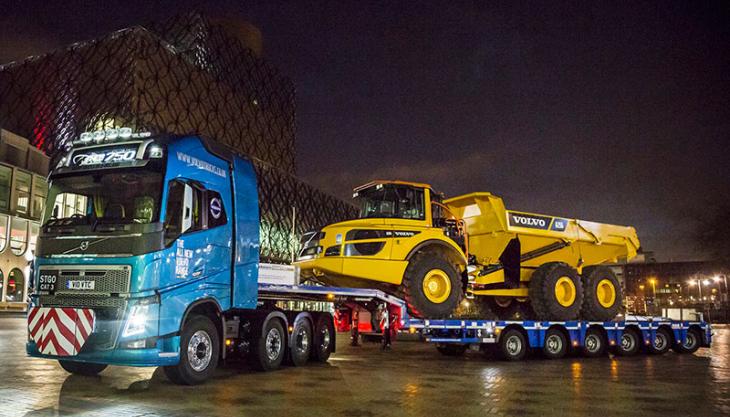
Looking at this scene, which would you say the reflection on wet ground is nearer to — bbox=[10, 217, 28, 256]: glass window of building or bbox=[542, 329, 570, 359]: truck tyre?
bbox=[542, 329, 570, 359]: truck tyre

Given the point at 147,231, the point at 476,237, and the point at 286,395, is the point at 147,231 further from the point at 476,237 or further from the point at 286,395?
the point at 476,237

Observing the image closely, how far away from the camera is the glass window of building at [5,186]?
41.1m

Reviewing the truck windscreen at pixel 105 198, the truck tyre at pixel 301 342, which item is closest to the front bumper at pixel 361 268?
the truck tyre at pixel 301 342

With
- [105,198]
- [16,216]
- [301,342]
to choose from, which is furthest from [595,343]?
[16,216]

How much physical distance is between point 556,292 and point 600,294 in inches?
75.5

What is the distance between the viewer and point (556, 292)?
1546 cm

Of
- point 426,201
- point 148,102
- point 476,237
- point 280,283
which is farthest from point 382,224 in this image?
point 148,102

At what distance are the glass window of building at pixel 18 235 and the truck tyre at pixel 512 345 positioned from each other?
38705mm

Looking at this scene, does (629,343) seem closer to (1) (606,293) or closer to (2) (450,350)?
(1) (606,293)

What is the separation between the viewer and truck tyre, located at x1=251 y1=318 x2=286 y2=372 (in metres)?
11.2

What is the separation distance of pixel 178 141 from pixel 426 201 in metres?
6.02

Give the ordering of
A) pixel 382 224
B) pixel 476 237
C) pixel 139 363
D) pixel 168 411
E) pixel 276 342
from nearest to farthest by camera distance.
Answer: pixel 168 411, pixel 139 363, pixel 276 342, pixel 382 224, pixel 476 237

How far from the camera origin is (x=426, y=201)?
1352 cm

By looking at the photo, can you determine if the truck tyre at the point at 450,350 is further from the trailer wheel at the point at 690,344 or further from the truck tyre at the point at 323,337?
the trailer wheel at the point at 690,344
